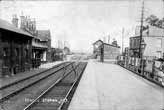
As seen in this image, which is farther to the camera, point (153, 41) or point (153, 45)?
point (153, 41)

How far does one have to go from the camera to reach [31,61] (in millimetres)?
24781

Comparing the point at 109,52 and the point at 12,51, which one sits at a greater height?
the point at 109,52

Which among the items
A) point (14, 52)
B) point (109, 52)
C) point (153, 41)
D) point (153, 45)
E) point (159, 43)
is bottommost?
point (14, 52)

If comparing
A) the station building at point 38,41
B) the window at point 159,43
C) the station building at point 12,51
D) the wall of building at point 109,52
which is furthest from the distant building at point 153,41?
the station building at point 12,51

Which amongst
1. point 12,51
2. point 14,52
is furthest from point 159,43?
point 12,51

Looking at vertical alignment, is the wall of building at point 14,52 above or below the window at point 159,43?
below

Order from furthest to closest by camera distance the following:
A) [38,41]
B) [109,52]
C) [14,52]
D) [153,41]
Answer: [109,52]
[38,41]
[153,41]
[14,52]

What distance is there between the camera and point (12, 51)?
18438 mm

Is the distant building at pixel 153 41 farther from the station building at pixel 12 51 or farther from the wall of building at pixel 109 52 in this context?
the station building at pixel 12 51

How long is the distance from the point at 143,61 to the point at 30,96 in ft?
43.6

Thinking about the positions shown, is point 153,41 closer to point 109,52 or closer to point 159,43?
point 159,43

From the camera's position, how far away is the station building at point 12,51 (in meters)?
16.4

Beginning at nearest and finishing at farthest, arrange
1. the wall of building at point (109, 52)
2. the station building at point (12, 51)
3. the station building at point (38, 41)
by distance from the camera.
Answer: the station building at point (12, 51), the station building at point (38, 41), the wall of building at point (109, 52)

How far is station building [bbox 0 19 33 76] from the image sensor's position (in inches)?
646
